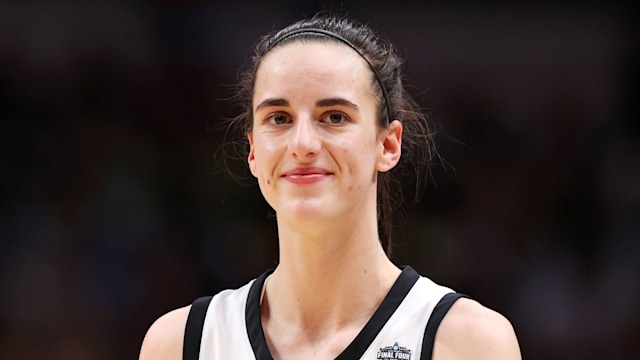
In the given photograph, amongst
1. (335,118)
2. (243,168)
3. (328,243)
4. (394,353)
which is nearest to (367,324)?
(394,353)

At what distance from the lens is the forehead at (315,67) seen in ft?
8.29

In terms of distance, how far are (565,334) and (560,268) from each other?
301mm

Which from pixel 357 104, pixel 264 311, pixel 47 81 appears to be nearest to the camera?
pixel 357 104

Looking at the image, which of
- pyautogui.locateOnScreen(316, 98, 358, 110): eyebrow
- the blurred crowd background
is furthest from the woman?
the blurred crowd background

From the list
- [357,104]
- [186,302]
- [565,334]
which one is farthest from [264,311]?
[565,334]

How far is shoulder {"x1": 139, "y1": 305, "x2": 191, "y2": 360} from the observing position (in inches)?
105

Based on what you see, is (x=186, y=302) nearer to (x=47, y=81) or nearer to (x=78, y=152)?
(x=78, y=152)

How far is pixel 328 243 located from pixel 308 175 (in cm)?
23

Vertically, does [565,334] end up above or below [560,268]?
below

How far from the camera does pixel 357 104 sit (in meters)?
2.54

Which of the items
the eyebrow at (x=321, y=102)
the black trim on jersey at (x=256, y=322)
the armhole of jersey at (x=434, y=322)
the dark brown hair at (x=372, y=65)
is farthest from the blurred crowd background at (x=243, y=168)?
the eyebrow at (x=321, y=102)

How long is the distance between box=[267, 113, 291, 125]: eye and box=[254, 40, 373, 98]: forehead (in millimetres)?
81

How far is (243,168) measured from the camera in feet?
14.6

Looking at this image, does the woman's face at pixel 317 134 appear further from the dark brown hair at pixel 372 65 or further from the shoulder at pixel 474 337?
the shoulder at pixel 474 337
